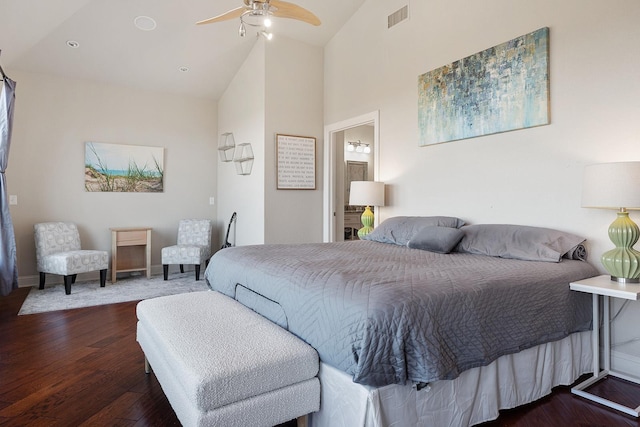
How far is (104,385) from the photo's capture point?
7.37 ft

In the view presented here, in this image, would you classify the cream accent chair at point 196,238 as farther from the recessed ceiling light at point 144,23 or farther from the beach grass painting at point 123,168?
the recessed ceiling light at point 144,23

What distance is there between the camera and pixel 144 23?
4.31 m

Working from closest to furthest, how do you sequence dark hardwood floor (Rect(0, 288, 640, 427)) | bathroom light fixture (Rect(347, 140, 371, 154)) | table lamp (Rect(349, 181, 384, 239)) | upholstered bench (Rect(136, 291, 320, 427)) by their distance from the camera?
upholstered bench (Rect(136, 291, 320, 427))
dark hardwood floor (Rect(0, 288, 640, 427))
table lamp (Rect(349, 181, 384, 239))
bathroom light fixture (Rect(347, 140, 371, 154))

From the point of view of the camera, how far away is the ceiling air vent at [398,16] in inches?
158

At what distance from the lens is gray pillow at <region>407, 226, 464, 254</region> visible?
2.85 metres

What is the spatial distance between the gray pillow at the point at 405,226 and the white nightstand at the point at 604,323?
1181 millimetres

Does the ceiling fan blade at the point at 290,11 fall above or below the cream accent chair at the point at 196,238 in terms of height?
above

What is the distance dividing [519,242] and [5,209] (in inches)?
186

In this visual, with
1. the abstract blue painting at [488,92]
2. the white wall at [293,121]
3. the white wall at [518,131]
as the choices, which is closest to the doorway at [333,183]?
the white wall at [293,121]

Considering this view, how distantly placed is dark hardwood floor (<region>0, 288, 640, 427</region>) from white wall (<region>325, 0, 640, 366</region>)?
78 cm

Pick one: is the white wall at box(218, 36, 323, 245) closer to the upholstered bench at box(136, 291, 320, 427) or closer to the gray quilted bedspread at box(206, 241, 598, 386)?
the gray quilted bedspread at box(206, 241, 598, 386)

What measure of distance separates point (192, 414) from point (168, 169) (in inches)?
193

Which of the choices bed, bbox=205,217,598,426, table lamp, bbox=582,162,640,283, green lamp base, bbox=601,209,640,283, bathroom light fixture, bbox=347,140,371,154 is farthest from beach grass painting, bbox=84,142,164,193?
green lamp base, bbox=601,209,640,283

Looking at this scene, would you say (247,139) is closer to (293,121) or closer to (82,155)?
(293,121)
